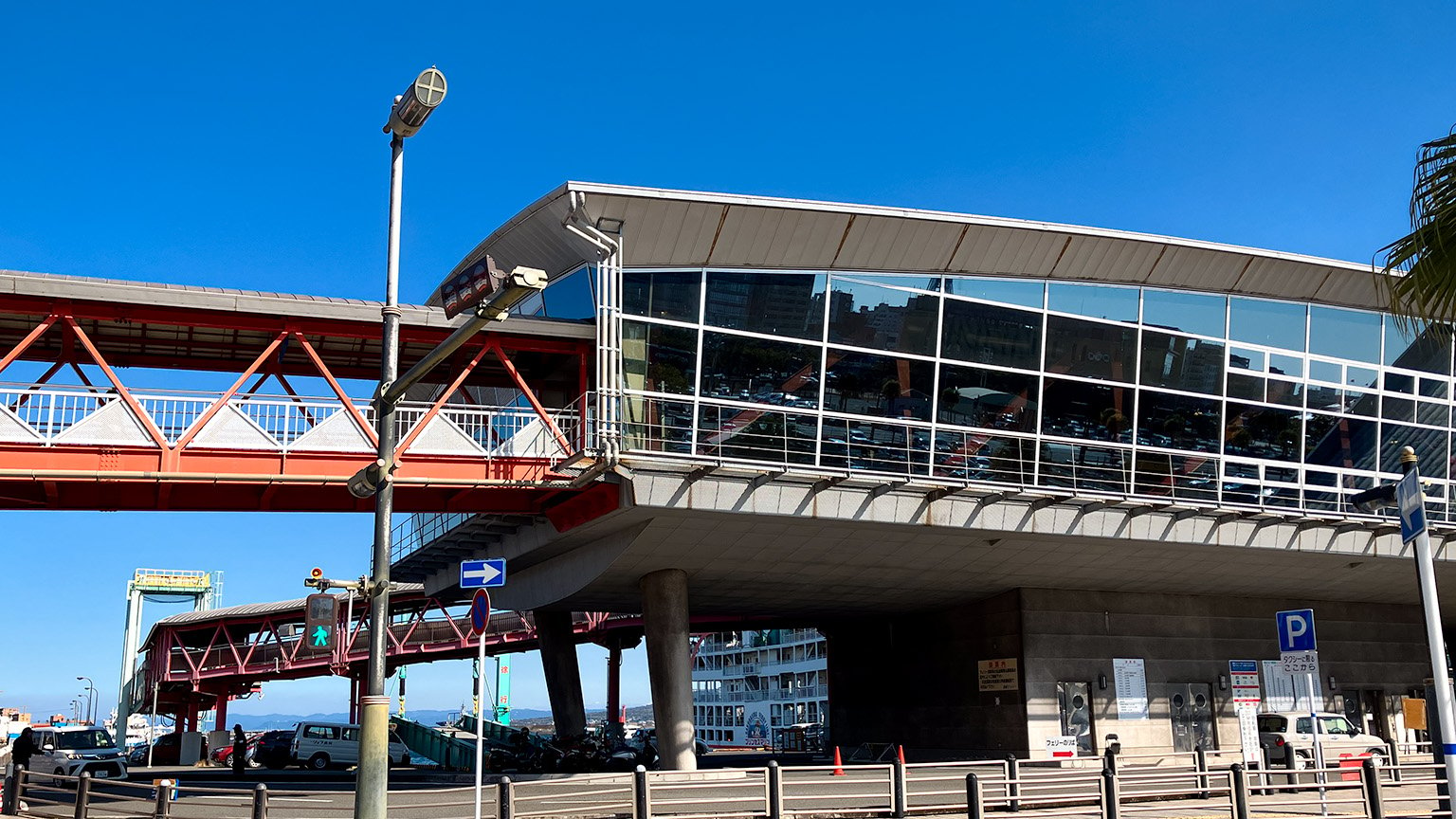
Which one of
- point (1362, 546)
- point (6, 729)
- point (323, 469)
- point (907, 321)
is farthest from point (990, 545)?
point (6, 729)

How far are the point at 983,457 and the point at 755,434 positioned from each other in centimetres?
568

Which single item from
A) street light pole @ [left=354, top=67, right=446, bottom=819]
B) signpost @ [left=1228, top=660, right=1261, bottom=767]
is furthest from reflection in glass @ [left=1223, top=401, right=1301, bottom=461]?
street light pole @ [left=354, top=67, right=446, bottom=819]

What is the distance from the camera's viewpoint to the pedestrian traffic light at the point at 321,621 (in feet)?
45.5

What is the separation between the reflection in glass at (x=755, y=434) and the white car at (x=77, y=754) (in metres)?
18.6

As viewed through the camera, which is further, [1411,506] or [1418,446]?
[1418,446]

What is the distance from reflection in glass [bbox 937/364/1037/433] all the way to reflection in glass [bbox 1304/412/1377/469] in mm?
8260

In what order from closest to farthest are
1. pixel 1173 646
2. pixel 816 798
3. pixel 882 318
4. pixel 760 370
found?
pixel 816 798 < pixel 760 370 < pixel 882 318 < pixel 1173 646

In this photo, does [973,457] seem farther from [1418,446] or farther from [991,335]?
[1418,446]

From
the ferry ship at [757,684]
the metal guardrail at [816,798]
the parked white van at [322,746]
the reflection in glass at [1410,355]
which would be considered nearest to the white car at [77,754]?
the parked white van at [322,746]

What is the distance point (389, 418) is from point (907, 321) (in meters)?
15.3

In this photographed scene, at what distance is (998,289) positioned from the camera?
27.5 m

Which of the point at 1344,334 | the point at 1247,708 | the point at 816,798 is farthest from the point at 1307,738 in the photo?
the point at 816,798

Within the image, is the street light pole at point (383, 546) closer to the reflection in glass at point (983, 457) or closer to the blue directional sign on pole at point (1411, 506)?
the blue directional sign on pole at point (1411, 506)

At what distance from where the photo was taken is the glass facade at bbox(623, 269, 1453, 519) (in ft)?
82.4
